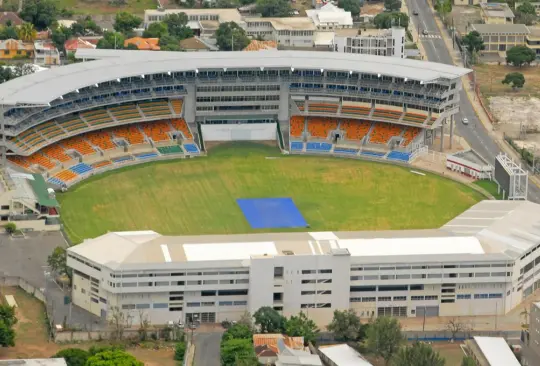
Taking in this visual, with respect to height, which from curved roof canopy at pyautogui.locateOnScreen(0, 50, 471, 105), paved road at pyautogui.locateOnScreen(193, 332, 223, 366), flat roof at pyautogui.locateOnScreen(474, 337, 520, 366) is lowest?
paved road at pyautogui.locateOnScreen(193, 332, 223, 366)

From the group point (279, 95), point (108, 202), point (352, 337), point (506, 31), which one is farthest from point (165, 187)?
point (506, 31)

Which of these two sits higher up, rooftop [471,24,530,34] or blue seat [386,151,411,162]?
rooftop [471,24,530,34]

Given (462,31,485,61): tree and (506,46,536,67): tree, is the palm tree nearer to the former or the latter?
(462,31,485,61): tree

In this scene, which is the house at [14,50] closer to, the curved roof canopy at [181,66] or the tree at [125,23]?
the tree at [125,23]

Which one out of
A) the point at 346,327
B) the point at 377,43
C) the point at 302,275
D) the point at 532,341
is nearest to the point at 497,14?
the point at 377,43

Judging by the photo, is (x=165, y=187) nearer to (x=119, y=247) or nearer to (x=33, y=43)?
(x=119, y=247)

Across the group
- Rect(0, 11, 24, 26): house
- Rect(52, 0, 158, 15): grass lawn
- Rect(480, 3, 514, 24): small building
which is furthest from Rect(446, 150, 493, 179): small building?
Rect(52, 0, 158, 15): grass lawn
